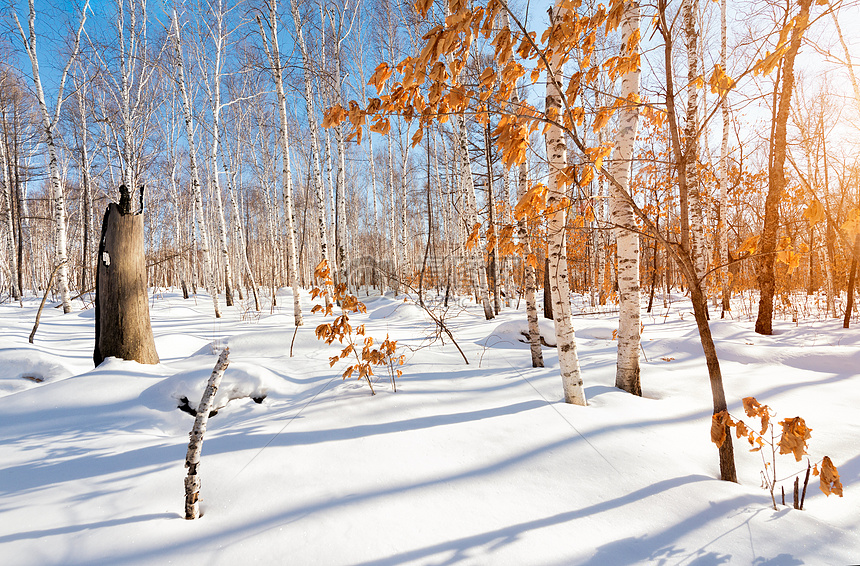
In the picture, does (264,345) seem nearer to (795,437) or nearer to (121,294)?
(121,294)

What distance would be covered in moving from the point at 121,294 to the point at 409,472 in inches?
140

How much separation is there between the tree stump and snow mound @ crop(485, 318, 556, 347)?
4110mm

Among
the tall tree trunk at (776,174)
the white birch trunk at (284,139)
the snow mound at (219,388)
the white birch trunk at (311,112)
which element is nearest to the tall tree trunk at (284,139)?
the white birch trunk at (284,139)

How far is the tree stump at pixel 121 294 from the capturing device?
3447mm

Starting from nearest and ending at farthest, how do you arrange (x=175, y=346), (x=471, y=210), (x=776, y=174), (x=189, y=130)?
(x=175, y=346), (x=776, y=174), (x=471, y=210), (x=189, y=130)

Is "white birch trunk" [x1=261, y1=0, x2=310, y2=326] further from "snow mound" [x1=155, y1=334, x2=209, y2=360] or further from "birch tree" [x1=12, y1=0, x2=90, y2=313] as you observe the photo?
"birch tree" [x1=12, y1=0, x2=90, y2=313]

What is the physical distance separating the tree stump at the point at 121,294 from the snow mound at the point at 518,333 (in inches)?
162

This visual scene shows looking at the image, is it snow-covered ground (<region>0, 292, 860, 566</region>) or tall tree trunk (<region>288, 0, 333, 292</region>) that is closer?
snow-covered ground (<region>0, 292, 860, 566</region>)

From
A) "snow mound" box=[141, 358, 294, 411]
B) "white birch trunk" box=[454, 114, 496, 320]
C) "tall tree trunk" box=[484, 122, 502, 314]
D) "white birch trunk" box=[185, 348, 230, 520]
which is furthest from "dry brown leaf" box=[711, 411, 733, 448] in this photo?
"white birch trunk" box=[454, 114, 496, 320]

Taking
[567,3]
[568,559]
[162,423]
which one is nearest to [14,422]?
[162,423]

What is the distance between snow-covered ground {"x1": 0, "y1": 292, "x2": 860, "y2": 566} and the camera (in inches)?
51.4

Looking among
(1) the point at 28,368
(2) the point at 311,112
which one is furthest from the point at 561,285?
(2) the point at 311,112

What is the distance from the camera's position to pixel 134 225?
144 inches

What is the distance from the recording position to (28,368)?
342cm
